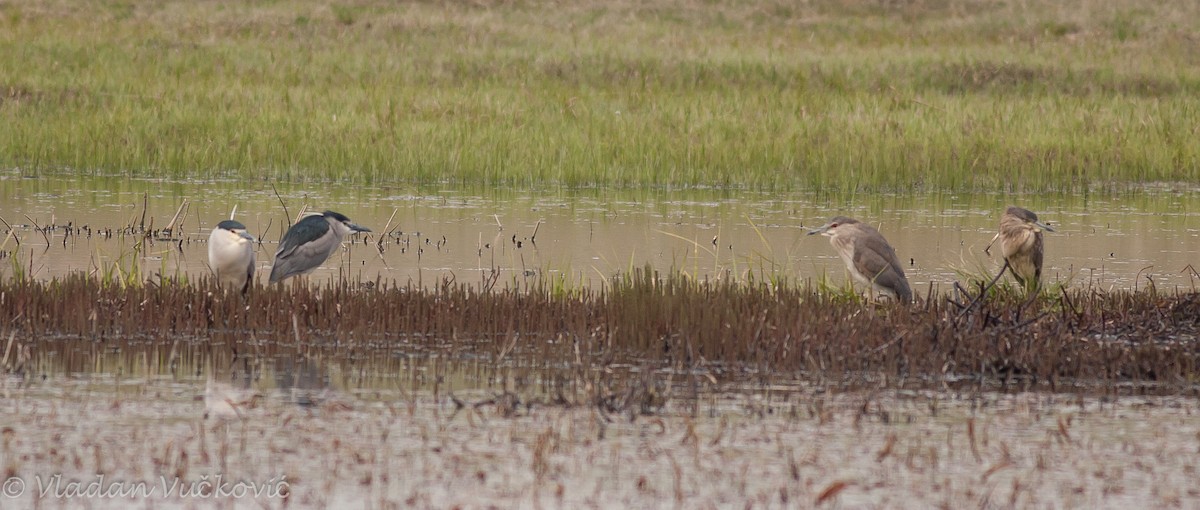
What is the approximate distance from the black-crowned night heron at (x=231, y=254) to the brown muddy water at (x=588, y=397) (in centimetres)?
34

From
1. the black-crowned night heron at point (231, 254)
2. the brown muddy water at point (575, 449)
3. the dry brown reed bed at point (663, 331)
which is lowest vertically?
the brown muddy water at point (575, 449)

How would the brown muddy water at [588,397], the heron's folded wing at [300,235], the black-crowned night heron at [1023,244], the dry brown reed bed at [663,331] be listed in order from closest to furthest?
the brown muddy water at [588,397]
the dry brown reed bed at [663,331]
the heron's folded wing at [300,235]
the black-crowned night heron at [1023,244]

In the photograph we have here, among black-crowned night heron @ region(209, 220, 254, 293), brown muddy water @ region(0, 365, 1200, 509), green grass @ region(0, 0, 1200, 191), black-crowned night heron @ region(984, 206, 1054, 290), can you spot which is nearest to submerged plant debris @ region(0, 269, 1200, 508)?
brown muddy water @ region(0, 365, 1200, 509)

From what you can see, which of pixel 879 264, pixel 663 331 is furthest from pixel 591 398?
pixel 879 264

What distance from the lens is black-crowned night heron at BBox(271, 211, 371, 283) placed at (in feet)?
33.4

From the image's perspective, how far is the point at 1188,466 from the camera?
6027mm

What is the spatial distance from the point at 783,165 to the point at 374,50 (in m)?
10.6

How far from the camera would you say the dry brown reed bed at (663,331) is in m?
7.81

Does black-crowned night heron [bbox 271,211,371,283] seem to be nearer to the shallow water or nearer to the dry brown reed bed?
the shallow water

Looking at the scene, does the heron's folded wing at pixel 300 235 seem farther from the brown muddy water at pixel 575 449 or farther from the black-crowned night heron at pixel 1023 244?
the black-crowned night heron at pixel 1023 244

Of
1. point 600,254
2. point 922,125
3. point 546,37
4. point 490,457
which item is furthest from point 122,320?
point 546,37

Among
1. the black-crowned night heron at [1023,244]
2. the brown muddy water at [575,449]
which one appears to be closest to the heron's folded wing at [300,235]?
the brown muddy water at [575,449]

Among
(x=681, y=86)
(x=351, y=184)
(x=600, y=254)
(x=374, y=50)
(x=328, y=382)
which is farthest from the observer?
(x=374, y=50)

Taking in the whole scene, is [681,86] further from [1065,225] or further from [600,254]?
[600,254]
